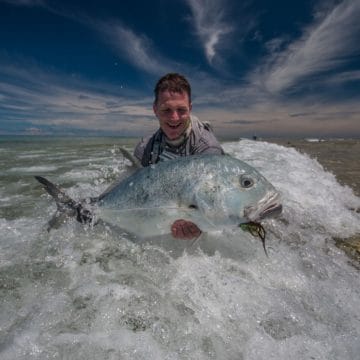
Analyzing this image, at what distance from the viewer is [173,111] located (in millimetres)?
4035

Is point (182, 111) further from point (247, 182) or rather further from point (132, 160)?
point (247, 182)

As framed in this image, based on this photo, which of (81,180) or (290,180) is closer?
(290,180)

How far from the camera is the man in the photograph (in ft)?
13.3

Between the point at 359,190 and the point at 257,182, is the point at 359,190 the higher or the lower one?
the lower one

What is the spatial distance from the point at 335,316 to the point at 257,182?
4.50ft

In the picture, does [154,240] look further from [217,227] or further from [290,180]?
[290,180]

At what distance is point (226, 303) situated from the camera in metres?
2.79

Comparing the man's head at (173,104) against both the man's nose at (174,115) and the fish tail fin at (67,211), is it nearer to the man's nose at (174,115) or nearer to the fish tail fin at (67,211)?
the man's nose at (174,115)

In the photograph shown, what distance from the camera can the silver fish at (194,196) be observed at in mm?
2666

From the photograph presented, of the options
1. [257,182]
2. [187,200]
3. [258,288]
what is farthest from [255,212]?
[258,288]

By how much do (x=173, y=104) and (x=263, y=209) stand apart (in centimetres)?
210

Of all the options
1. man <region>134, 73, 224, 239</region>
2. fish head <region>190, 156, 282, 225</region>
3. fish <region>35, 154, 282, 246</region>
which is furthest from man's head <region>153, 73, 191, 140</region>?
fish head <region>190, 156, 282, 225</region>

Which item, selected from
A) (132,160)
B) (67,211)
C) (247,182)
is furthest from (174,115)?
(67,211)

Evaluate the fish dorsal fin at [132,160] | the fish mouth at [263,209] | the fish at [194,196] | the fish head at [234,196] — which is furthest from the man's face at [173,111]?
the fish mouth at [263,209]
